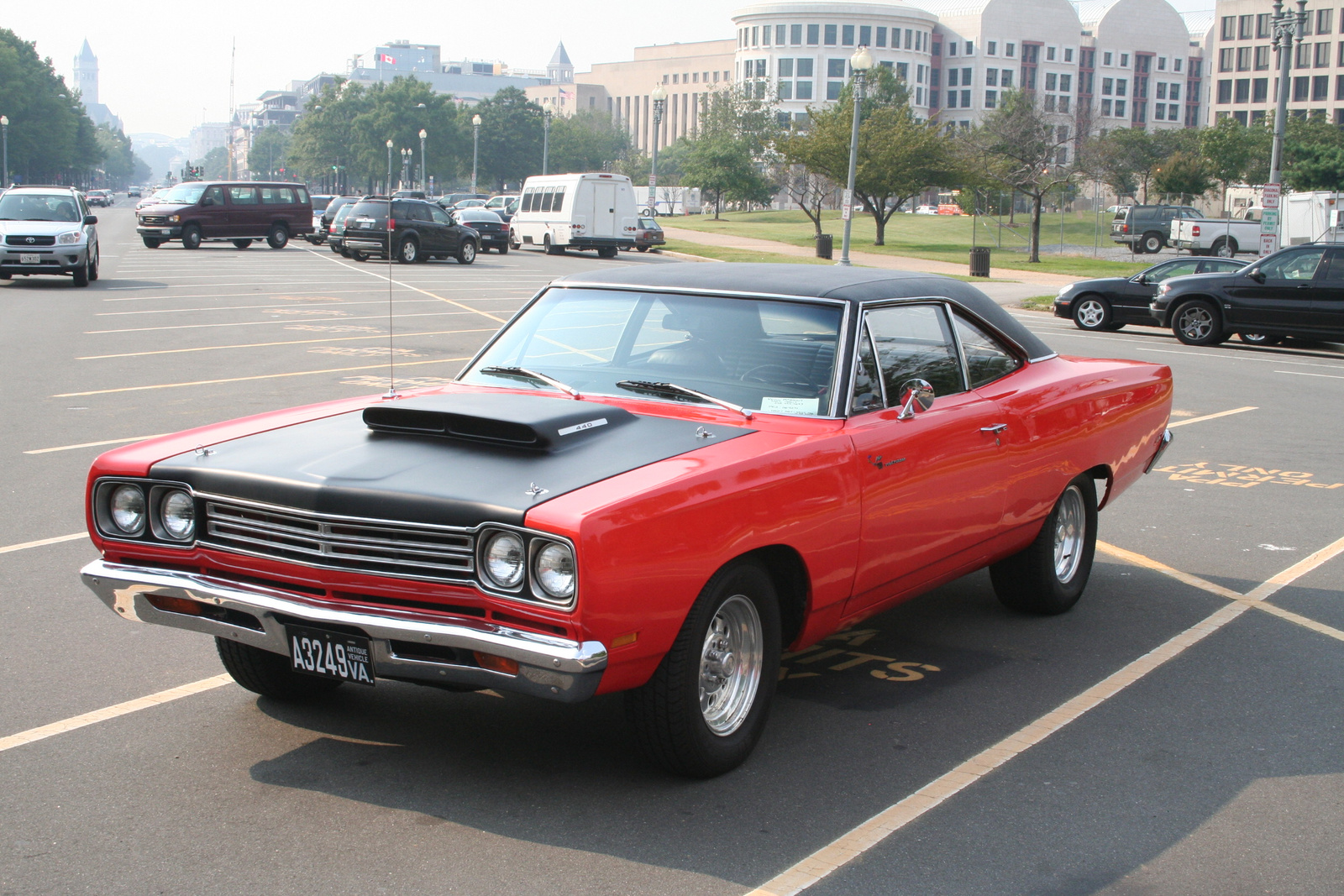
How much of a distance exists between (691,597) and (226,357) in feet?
41.2

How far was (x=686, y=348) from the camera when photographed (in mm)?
4996

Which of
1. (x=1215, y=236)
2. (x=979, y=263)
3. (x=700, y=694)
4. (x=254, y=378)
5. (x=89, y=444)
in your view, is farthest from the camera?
(x=1215, y=236)

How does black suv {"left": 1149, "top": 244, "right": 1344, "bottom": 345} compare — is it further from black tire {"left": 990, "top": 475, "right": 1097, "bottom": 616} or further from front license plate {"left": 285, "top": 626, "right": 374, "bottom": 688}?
front license plate {"left": 285, "top": 626, "right": 374, "bottom": 688}

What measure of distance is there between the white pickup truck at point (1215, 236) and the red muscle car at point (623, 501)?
4920 centimetres

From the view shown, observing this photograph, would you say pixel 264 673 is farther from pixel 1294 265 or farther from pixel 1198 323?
pixel 1294 265

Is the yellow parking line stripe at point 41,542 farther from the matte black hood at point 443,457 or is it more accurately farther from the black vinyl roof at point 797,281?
the black vinyl roof at point 797,281

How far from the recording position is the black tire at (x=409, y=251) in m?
35.3

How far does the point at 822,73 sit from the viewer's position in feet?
481

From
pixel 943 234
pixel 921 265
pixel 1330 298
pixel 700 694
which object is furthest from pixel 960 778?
pixel 943 234

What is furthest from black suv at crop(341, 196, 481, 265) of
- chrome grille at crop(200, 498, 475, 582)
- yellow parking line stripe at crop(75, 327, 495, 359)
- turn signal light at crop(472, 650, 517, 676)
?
turn signal light at crop(472, 650, 517, 676)

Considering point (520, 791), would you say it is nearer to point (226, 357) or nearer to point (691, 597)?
point (691, 597)

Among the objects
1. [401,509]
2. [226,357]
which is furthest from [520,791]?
[226,357]

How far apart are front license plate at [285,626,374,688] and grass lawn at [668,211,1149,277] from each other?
38375 mm

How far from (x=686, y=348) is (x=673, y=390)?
0.29 metres
